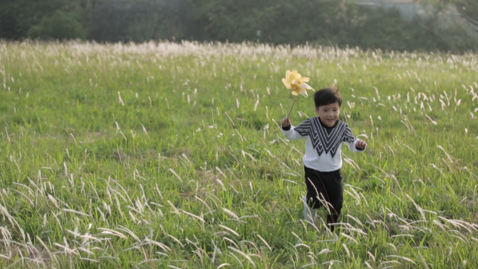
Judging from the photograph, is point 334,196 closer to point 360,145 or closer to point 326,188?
point 326,188

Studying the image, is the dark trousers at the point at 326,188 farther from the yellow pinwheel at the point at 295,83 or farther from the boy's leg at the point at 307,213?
the yellow pinwheel at the point at 295,83

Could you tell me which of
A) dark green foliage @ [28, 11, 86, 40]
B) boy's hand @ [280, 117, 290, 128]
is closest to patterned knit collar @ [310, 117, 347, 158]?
boy's hand @ [280, 117, 290, 128]

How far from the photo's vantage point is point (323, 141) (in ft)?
10.8

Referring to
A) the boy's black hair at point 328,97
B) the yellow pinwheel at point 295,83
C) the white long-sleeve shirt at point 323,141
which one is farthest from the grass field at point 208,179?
the yellow pinwheel at point 295,83

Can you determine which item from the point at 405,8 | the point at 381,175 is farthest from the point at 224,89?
the point at 405,8

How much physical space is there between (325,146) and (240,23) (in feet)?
102

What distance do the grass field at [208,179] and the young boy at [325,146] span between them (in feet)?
0.61

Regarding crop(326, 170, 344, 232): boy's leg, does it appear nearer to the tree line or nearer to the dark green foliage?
the tree line

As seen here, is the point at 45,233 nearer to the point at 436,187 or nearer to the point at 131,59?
the point at 436,187

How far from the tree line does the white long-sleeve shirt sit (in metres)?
25.3

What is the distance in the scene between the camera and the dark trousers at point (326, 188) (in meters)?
3.30

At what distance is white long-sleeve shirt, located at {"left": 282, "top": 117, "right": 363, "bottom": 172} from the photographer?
3.28 metres

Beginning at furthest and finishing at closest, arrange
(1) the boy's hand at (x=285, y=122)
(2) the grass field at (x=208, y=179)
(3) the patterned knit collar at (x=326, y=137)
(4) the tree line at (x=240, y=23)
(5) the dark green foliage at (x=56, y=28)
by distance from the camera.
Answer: (5) the dark green foliage at (x=56, y=28) < (4) the tree line at (x=240, y=23) < (3) the patterned knit collar at (x=326, y=137) < (1) the boy's hand at (x=285, y=122) < (2) the grass field at (x=208, y=179)

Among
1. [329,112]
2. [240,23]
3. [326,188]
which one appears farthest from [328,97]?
[240,23]
